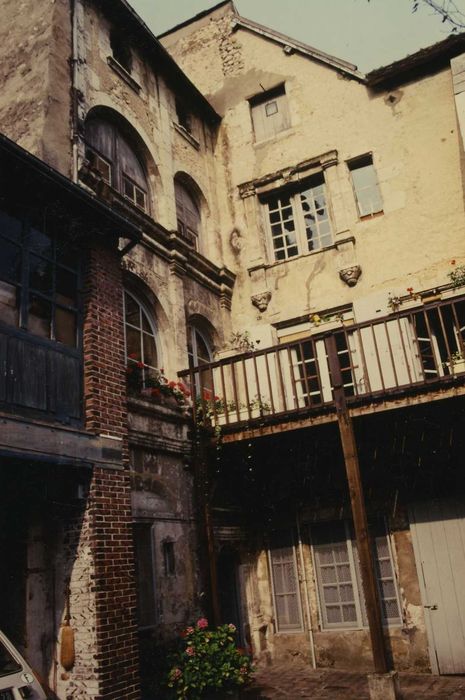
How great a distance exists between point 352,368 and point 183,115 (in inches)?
308

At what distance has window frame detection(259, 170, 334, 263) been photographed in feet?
40.7

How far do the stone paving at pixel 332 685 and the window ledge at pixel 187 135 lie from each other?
1072 cm

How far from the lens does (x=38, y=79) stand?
9.05m

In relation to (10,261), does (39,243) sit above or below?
above

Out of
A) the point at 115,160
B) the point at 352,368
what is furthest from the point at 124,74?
the point at 352,368

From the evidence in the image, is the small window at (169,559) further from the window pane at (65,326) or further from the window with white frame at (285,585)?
the window pane at (65,326)

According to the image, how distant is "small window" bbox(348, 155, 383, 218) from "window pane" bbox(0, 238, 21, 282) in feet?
25.4

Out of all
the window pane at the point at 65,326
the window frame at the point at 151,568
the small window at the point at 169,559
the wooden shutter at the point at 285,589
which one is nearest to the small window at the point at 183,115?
the window pane at the point at 65,326

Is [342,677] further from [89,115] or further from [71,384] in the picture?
[89,115]

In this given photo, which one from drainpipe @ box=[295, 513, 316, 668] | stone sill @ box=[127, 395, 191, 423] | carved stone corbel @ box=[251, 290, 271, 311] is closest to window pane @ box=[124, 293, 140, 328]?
stone sill @ box=[127, 395, 191, 423]

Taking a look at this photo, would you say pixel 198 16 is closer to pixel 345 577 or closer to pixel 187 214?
pixel 187 214

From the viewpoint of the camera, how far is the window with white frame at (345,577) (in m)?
9.70

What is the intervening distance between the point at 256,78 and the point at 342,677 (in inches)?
501

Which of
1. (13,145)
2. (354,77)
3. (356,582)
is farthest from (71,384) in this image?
(354,77)
